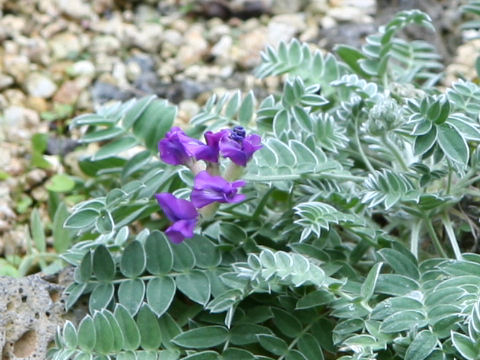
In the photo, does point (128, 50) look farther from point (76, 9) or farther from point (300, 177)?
point (300, 177)

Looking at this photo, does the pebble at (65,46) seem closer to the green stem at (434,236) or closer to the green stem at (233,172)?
the green stem at (233,172)

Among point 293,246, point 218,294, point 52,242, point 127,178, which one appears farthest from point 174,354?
point 52,242

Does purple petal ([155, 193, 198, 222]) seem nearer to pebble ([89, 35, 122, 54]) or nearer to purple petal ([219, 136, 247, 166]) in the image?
purple petal ([219, 136, 247, 166])

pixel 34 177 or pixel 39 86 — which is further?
pixel 39 86

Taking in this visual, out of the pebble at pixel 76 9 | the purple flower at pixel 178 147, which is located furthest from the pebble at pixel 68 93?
the purple flower at pixel 178 147

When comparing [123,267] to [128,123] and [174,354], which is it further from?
[128,123]

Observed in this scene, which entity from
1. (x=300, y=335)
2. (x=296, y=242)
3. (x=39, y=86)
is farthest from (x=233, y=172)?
(x=39, y=86)

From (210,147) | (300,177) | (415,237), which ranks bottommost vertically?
(415,237)
